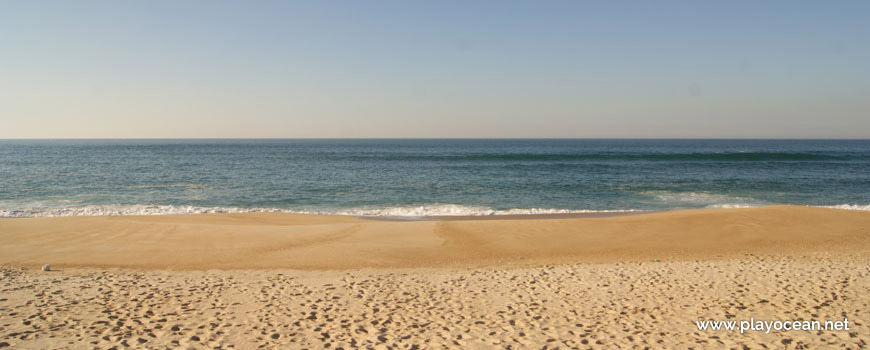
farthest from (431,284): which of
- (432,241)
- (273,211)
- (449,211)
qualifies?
(273,211)

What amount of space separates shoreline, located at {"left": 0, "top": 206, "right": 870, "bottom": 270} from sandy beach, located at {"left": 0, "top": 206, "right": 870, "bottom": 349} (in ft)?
0.28

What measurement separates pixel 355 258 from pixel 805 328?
27.8 feet

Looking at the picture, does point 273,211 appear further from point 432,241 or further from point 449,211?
point 432,241

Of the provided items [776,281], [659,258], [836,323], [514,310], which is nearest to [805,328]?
[836,323]

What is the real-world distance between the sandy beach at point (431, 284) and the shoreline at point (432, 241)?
85 mm

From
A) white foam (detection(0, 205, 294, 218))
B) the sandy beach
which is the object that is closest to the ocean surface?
white foam (detection(0, 205, 294, 218))

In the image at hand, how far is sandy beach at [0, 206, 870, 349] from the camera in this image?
5.94 meters

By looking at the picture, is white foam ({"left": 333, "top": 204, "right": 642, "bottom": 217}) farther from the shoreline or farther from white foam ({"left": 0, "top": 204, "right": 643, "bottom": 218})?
the shoreline

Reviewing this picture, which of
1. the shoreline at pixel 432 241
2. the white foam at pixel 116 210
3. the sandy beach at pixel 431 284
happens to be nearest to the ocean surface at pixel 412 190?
the white foam at pixel 116 210

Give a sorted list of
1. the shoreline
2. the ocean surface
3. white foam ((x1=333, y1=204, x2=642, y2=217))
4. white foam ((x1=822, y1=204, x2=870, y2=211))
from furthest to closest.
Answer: the ocean surface → white foam ((x1=822, y1=204, x2=870, y2=211)) → white foam ((x1=333, y1=204, x2=642, y2=217)) → the shoreline

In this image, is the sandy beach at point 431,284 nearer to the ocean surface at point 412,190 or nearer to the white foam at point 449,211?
the white foam at point 449,211

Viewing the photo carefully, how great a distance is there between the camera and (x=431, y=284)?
8500mm

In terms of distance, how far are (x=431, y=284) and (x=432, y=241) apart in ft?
13.2

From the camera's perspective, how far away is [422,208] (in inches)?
807
